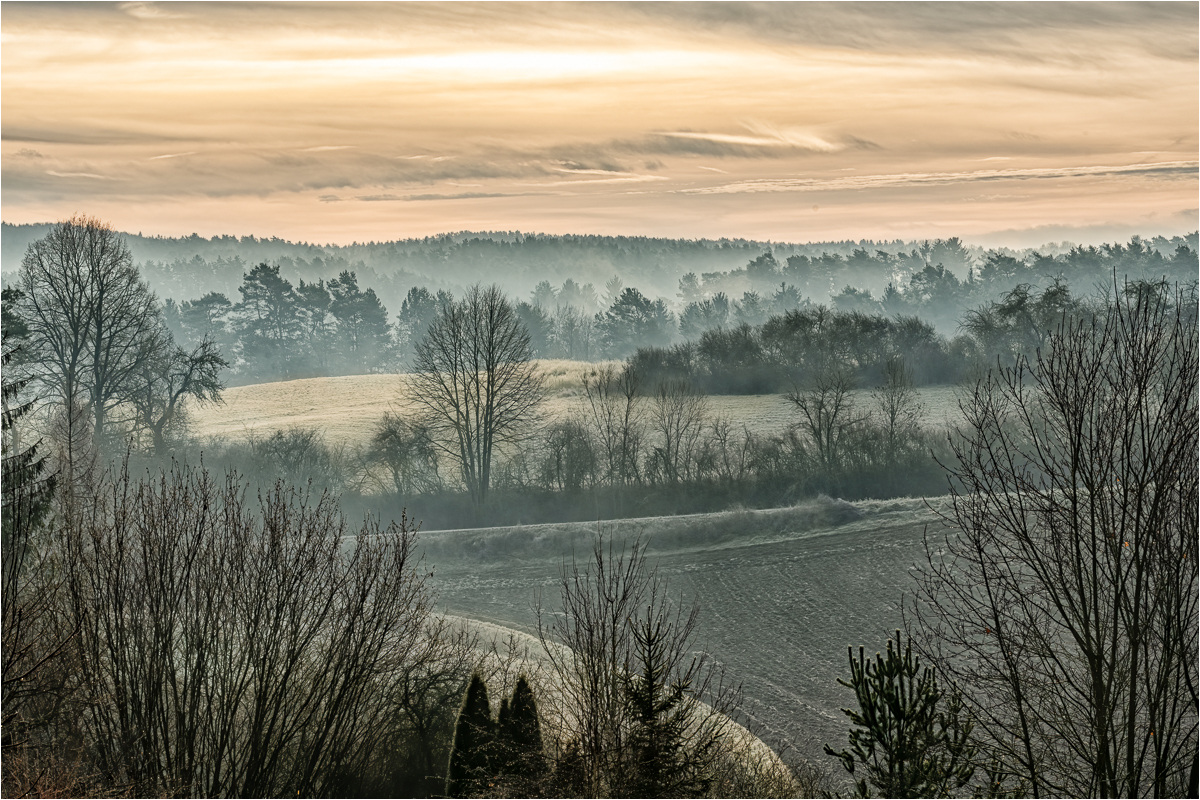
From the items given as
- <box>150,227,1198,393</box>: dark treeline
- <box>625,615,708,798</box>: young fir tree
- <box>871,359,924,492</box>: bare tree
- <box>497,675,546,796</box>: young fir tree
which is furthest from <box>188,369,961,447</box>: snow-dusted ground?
<box>625,615,708,798</box>: young fir tree

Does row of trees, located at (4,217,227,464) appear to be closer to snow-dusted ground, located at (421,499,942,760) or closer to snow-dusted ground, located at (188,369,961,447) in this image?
snow-dusted ground, located at (188,369,961,447)

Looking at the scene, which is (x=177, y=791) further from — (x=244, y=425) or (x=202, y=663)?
(x=244, y=425)

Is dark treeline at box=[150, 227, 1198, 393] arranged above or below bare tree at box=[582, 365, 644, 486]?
above

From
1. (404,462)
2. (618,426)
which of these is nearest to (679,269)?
(618,426)

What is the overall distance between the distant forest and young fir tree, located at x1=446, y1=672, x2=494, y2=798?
47.9ft

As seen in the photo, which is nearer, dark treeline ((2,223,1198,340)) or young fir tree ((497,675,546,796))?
young fir tree ((497,675,546,796))

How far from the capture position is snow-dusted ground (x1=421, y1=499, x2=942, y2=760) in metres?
22.9

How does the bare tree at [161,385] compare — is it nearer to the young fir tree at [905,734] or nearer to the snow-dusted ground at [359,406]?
the snow-dusted ground at [359,406]

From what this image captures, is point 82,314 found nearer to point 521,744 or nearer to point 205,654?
point 205,654

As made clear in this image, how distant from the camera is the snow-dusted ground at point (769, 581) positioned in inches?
900

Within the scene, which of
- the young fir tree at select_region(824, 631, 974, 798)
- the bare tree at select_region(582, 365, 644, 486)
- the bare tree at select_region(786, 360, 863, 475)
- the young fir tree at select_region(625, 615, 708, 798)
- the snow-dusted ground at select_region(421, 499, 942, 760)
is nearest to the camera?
the young fir tree at select_region(824, 631, 974, 798)

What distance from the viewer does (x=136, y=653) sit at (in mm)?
14445

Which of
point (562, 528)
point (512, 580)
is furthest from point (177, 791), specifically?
point (562, 528)

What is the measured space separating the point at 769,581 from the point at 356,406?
40709 millimetres
